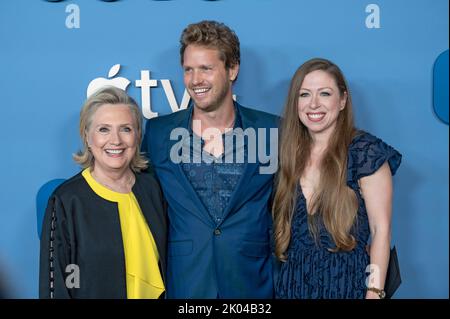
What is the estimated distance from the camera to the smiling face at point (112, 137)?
1981mm

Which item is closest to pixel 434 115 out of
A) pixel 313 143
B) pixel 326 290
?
pixel 313 143

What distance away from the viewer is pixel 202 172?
207 centimetres

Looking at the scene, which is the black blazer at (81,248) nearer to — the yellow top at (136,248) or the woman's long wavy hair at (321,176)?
the yellow top at (136,248)

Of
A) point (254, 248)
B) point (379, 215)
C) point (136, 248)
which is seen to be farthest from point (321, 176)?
point (136, 248)

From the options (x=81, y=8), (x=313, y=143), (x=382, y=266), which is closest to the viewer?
(x=382, y=266)

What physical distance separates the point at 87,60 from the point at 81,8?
0.69 ft

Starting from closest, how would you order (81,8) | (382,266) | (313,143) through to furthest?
(382,266) → (313,143) → (81,8)

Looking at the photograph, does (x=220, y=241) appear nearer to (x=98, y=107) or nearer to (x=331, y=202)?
(x=331, y=202)

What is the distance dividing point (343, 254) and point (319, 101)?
0.51 meters

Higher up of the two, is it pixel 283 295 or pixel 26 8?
pixel 26 8

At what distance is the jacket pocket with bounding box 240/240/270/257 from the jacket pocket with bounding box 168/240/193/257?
174 mm

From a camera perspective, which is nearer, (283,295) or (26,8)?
(283,295)

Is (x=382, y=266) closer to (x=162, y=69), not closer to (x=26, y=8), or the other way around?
(x=162, y=69)
